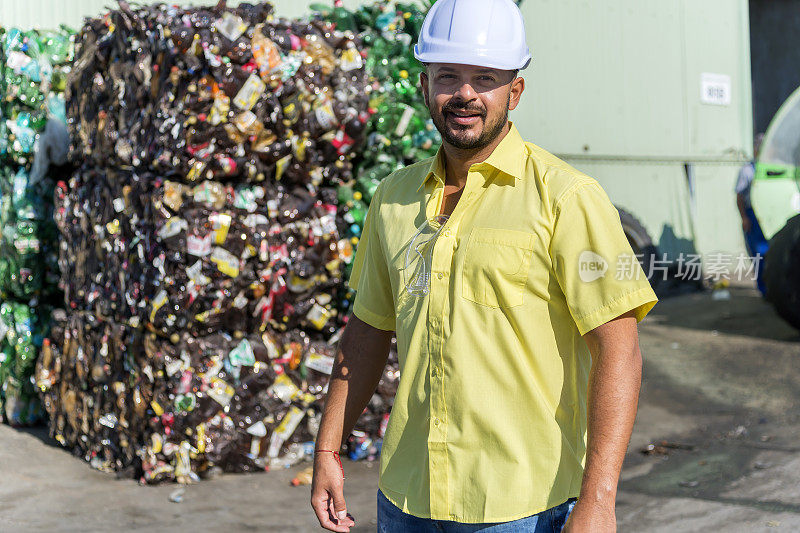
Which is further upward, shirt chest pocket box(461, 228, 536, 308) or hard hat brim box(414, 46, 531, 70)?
hard hat brim box(414, 46, 531, 70)

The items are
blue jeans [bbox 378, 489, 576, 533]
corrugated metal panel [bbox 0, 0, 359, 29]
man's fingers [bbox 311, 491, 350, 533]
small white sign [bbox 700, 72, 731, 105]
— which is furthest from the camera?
small white sign [bbox 700, 72, 731, 105]

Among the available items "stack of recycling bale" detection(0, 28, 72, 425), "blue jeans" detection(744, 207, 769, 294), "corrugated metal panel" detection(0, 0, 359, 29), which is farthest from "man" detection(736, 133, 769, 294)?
"stack of recycling bale" detection(0, 28, 72, 425)

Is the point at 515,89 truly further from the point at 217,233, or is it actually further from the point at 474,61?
the point at 217,233

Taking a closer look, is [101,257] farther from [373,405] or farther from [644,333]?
[644,333]

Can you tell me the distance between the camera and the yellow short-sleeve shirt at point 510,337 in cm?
188

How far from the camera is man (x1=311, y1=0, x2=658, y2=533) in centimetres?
187

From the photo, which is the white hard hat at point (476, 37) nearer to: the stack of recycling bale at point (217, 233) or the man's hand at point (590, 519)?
the man's hand at point (590, 519)

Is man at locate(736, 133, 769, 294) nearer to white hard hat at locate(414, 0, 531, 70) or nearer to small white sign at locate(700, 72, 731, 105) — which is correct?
small white sign at locate(700, 72, 731, 105)

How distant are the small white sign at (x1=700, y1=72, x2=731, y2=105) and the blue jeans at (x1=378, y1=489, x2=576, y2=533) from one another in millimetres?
10820

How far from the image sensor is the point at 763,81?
15.7m

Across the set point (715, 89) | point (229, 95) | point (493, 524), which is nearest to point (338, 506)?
point (493, 524)

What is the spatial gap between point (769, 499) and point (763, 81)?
40.5 feet

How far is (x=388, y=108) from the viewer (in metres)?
5.48

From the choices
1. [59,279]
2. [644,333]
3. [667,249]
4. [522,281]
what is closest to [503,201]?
[522,281]
